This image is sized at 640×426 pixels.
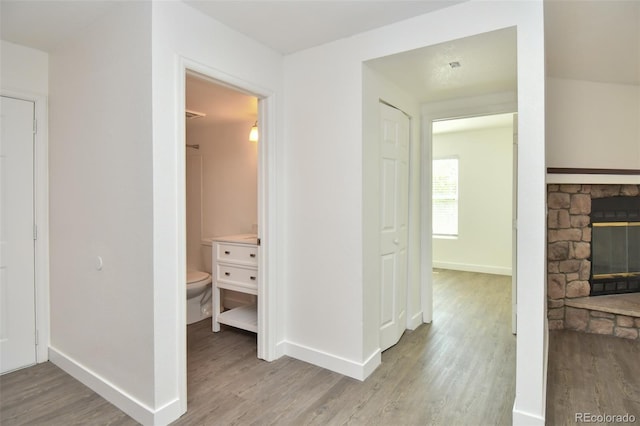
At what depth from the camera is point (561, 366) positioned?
2.76 meters

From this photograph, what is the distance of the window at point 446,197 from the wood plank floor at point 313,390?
Result: 3.49 metres

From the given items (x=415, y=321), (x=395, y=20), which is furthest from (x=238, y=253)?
(x=395, y=20)

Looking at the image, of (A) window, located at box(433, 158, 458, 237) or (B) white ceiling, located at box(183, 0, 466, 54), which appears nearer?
(B) white ceiling, located at box(183, 0, 466, 54)

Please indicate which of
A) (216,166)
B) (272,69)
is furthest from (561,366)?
(216,166)

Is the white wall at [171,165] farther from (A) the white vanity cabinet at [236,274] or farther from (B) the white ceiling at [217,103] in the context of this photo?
(A) the white vanity cabinet at [236,274]

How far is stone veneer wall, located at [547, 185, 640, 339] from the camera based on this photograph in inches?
141

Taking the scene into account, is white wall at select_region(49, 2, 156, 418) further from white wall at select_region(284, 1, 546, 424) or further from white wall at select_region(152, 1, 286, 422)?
white wall at select_region(284, 1, 546, 424)

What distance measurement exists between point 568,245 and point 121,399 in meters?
4.09

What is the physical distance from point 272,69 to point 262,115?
1.20 feet

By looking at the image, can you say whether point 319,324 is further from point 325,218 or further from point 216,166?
point 216,166

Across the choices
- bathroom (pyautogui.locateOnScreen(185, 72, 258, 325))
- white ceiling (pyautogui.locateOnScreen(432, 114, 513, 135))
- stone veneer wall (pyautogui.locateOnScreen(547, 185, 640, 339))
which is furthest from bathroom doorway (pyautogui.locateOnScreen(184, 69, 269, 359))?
stone veneer wall (pyautogui.locateOnScreen(547, 185, 640, 339))

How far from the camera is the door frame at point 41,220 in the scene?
2789mm

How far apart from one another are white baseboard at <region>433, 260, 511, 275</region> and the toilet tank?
417 cm

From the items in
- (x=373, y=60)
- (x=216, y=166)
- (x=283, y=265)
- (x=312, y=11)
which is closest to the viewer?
(x=312, y=11)
